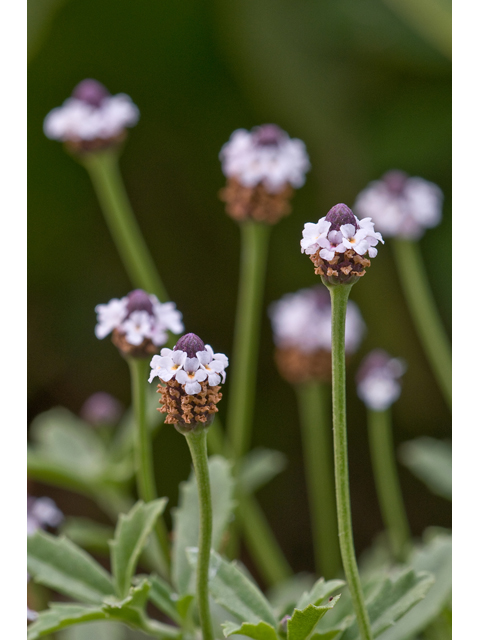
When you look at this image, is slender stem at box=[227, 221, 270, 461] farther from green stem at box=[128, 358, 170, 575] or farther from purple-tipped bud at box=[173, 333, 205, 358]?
purple-tipped bud at box=[173, 333, 205, 358]

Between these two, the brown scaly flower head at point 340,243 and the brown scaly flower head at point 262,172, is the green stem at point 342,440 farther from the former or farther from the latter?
the brown scaly flower head at point 262,172

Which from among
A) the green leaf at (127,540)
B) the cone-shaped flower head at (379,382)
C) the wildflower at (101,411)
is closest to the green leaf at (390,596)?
the green leaf at (127,540)

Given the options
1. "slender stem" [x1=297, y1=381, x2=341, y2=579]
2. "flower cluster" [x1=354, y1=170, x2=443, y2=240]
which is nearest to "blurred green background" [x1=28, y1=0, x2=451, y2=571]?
"slender stem" [x1=297, y1=381, x2=341, y2=579]

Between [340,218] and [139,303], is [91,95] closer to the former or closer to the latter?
[139,303]

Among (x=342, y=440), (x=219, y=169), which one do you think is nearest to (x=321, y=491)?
(x=342, y=440)

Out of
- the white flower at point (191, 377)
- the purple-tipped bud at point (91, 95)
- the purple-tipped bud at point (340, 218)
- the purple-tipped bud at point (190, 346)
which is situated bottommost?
the white flower at point (191, 377)

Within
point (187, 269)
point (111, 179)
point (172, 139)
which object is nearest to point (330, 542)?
point (111, 179)

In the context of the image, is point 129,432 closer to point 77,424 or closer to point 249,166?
point 77,424
